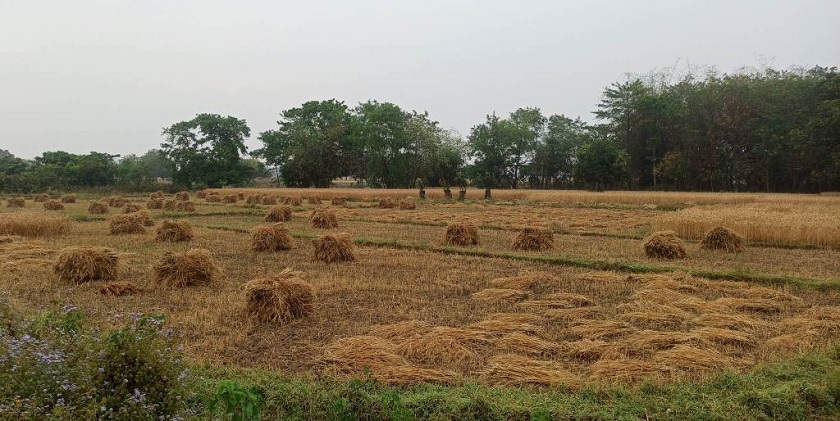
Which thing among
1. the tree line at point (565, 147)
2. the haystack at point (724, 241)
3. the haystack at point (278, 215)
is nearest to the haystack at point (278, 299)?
the haystack at point (724, 241)

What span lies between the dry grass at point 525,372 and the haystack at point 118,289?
6.56 m

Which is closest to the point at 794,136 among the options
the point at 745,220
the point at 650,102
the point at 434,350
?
the point at 650,102

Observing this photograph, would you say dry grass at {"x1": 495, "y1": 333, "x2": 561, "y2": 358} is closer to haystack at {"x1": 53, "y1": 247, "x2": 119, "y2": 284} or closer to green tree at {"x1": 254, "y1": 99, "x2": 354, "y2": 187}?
haystack at {"x1": 53, "y1": 247, "x2": 119, "y2": 284}

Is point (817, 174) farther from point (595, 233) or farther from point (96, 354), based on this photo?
point (96, 354)

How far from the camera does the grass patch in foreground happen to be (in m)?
4.08

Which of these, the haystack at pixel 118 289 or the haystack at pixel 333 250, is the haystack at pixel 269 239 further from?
the haystack at pixel 118 289

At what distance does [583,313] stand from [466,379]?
3061 millimetres

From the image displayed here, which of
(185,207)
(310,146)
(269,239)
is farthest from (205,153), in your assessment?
(269,239)

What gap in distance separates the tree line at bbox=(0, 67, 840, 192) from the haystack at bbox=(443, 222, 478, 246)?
112ft

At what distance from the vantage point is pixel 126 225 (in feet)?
55.9

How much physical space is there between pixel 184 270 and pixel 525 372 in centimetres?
684

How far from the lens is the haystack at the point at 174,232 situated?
49.5ft

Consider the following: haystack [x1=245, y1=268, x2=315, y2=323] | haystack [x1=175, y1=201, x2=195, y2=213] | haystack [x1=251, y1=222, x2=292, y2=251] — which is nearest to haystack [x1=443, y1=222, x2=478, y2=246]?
haystack [x1=251, y1=222, x2=292, y2=251]

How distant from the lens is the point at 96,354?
3.69m
